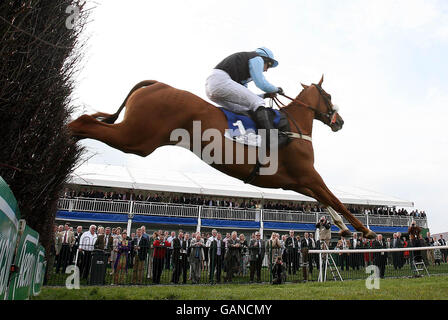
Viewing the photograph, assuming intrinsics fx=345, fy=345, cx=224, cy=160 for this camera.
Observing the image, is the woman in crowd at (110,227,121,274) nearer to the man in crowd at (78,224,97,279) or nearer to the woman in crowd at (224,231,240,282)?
the man in crowd at (78,224,97,279)

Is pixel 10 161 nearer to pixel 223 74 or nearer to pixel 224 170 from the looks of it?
pixel 224 170

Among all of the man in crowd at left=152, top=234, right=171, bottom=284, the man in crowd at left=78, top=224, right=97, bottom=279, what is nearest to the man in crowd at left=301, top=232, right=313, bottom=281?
the man in crowd at left=152, top=234, right=171, bottom=284

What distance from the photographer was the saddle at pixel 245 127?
4492mm

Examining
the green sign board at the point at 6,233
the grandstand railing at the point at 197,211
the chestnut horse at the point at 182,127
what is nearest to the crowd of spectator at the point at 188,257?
the chestnut horse at the point at 182,127

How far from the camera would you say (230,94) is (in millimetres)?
4773

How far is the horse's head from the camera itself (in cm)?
568

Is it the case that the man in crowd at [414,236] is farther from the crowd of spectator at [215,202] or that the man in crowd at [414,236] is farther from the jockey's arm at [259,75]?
the crowd of spectator at [215,202]

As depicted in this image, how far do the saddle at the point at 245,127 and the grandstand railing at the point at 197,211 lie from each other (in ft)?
63.0

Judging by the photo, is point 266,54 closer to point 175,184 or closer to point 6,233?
point 6,233

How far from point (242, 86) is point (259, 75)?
11.2 inches

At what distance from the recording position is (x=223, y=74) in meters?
4.86

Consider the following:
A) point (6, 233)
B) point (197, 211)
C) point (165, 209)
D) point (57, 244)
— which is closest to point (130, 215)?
point (165, 209)

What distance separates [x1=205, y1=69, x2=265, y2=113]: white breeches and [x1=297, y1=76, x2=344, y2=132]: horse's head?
1.22 m
